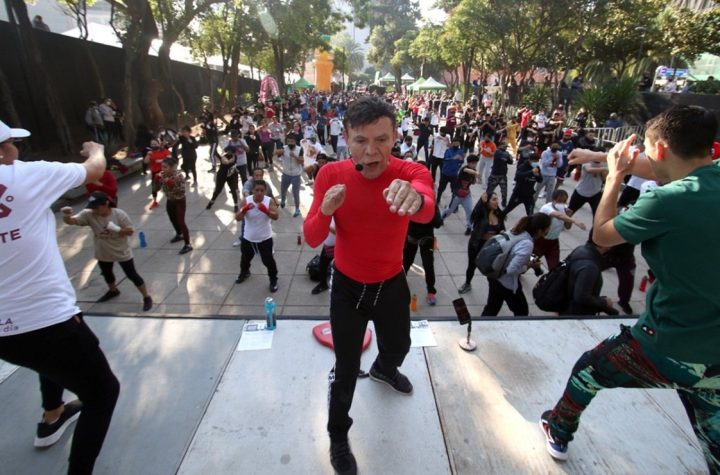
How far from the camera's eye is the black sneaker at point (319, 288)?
5.87 metres

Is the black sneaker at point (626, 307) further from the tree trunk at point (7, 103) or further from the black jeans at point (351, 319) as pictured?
the tree trunk at point (7, 103)

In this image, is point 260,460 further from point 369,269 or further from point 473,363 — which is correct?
point 473,363

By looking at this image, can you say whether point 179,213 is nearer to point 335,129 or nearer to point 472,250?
point 472,250

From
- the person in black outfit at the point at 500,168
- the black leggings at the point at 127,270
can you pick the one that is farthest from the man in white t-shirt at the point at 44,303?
the person in black outfit at the point at 500,168

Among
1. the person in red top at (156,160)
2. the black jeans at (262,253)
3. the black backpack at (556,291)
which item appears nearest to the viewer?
the black backpack at (556,291)

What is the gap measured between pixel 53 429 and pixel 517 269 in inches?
166

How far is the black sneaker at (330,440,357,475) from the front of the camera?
2432mm

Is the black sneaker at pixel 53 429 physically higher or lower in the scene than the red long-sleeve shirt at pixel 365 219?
lower

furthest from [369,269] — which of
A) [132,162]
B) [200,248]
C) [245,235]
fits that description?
[132,162]

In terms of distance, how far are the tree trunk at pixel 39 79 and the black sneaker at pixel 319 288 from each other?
37.4 feet

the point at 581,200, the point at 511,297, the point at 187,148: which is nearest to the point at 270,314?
the point at 511,297

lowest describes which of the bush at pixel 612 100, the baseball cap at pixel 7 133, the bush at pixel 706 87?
the baseball cap at pixel 7 133

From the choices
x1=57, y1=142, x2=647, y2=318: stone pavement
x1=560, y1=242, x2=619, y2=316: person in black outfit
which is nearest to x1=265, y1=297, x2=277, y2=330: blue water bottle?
x1=57, y1=142, x2=647, y2=318: stone pavement

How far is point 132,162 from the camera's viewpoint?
507 inches
